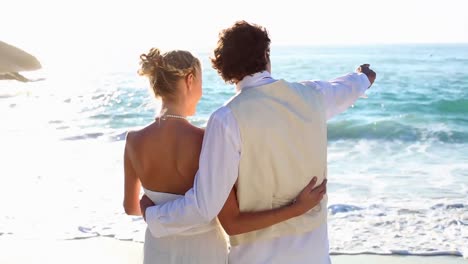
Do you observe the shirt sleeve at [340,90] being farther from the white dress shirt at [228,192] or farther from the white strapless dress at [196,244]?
the white strapless dress at [196,244]

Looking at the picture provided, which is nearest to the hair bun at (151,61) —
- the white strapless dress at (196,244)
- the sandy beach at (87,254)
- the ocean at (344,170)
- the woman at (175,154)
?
the woman at (175,154)

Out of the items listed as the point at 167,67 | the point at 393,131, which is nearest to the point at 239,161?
the point at 167,67

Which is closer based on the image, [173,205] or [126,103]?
[173,205]

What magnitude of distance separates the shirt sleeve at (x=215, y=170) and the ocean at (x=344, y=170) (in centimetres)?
40

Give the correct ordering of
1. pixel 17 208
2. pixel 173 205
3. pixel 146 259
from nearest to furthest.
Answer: pixel 173 205 → pixel 146 259 → pixel 17 208

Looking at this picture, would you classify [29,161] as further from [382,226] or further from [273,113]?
[273,113]

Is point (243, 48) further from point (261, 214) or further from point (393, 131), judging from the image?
point (393, 131)

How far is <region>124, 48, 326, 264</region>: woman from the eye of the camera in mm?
2367

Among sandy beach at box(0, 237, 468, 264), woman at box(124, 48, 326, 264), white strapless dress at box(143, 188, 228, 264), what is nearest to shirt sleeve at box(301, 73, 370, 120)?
woman at box(124, 48, 326, 264)

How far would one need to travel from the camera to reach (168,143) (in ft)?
7.95

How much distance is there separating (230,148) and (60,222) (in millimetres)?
4441

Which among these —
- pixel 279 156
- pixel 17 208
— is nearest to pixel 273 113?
pixel 279 156

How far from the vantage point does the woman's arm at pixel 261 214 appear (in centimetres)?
225

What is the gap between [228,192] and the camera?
2.21 metres
